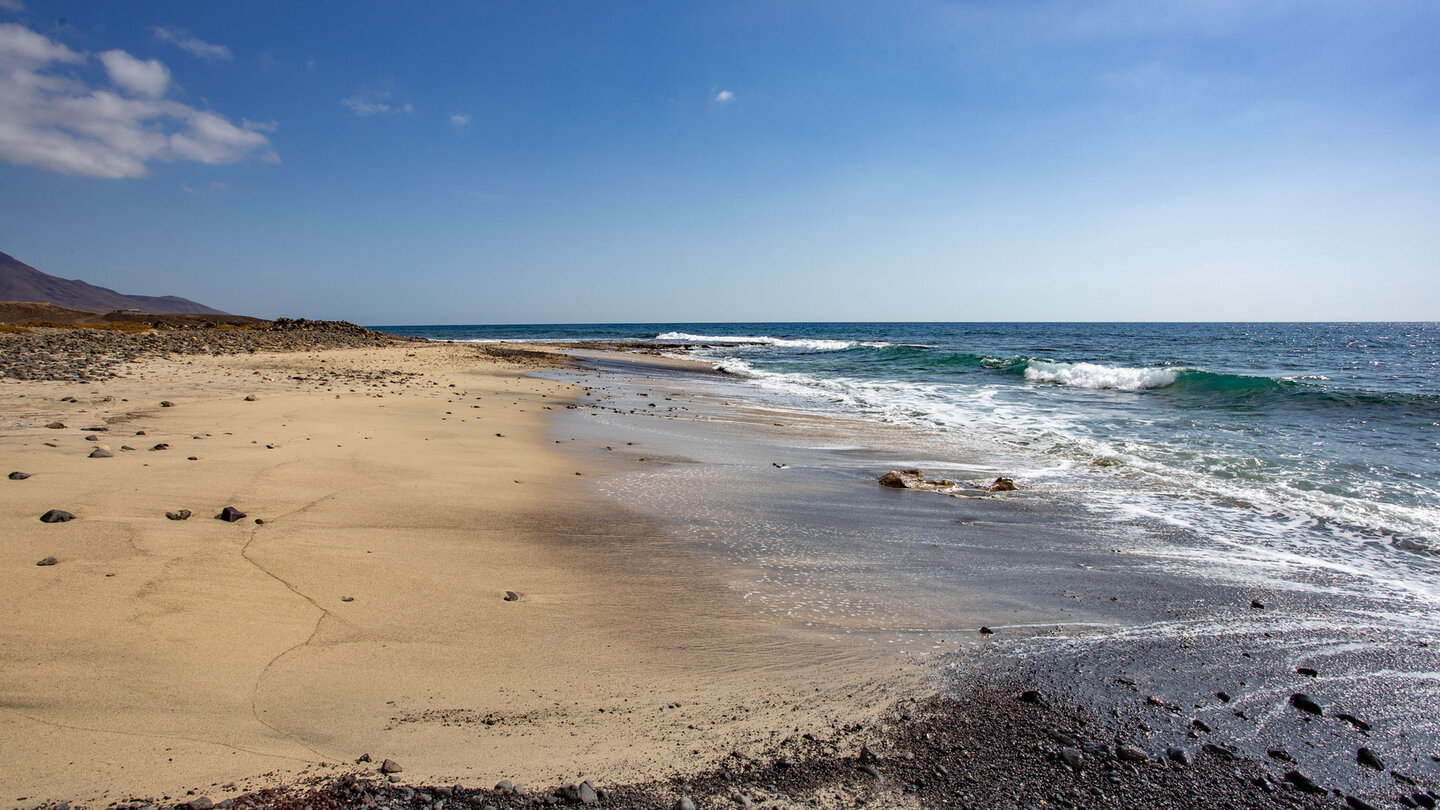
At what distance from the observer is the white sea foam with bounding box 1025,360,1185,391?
21.7 m

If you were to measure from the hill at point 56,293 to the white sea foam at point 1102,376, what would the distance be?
10532 centimetres

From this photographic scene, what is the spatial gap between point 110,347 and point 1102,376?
3206 cm

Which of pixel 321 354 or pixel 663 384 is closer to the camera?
pixel 663 384

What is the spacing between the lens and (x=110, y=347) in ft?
59.1

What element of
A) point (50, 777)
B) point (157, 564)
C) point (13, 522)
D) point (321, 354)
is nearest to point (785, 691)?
point (50, 777)

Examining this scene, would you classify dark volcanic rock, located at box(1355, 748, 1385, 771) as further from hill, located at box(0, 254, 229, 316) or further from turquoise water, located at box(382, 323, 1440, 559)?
hill, located at box(0, 254, 229, 316)

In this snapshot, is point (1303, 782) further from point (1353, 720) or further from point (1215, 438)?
point (1215, 438)

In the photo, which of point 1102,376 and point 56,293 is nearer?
point 1102,376

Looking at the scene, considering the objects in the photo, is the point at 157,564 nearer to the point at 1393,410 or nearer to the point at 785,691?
the point at 785,691

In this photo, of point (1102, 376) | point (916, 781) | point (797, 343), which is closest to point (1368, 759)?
point (916, 781)

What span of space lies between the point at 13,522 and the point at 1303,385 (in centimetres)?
2549

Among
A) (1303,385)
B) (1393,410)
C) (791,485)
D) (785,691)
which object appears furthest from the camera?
(1303,385)

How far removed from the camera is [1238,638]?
3.92 m

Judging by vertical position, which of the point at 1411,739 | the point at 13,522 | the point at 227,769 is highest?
the point at 13,522
